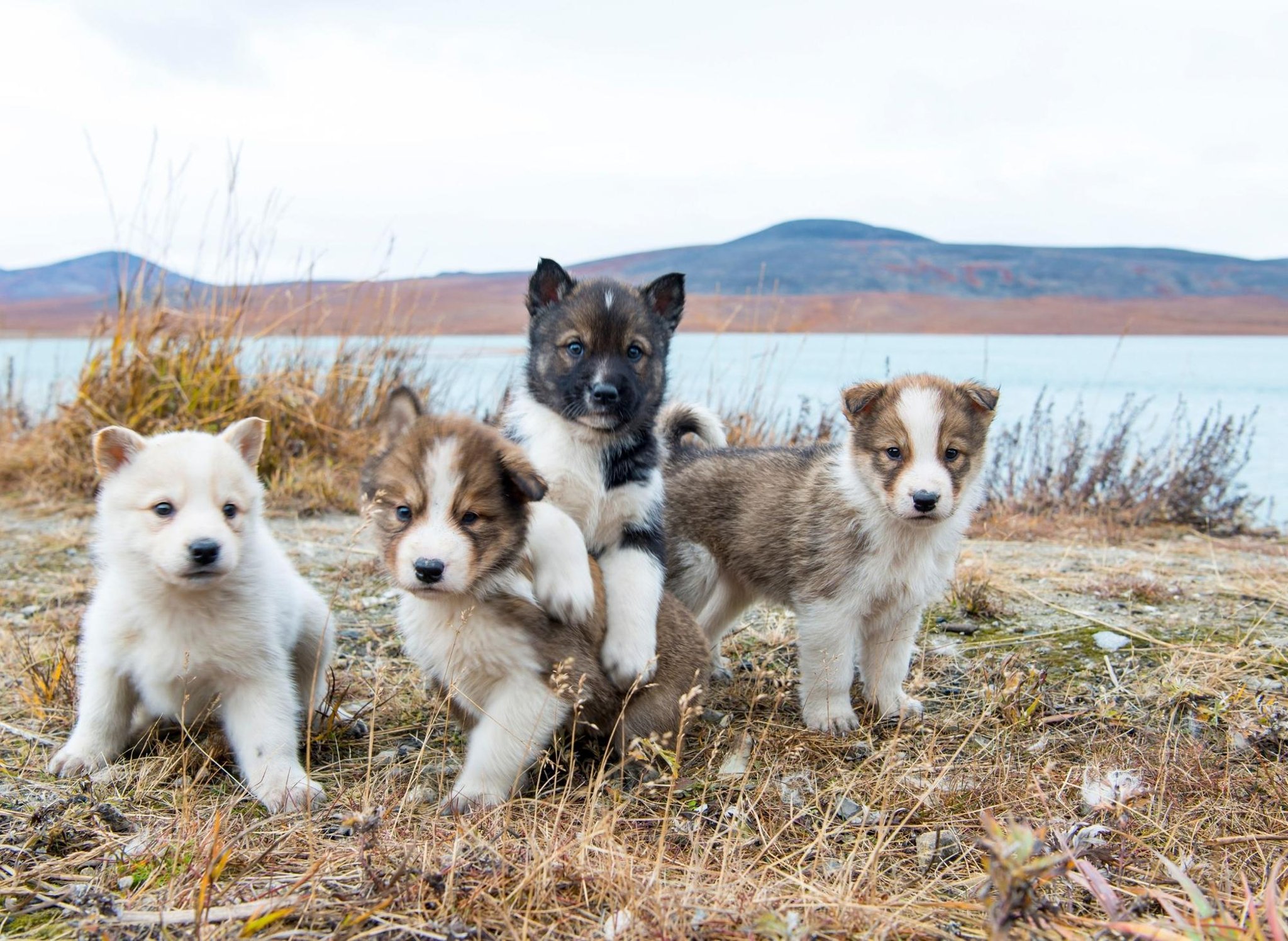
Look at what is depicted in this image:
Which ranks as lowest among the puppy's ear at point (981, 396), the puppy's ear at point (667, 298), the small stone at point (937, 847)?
the small stone at point (937, 847)

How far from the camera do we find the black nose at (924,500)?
12.8 ft

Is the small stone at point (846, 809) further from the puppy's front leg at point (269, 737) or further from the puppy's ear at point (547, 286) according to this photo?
the puppy's ear at point (547, 286)

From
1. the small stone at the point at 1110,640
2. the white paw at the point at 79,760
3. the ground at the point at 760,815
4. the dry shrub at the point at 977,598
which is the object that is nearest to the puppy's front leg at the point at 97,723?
the white paw at the point at 79,760

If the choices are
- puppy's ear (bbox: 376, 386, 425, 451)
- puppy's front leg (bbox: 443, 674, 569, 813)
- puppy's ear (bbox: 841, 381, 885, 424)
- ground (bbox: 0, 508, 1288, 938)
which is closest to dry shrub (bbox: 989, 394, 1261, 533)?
ground (bbox: 0, 508, 1288, 938)

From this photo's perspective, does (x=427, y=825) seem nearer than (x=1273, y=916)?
No

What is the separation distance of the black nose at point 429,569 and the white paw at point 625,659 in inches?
32.1

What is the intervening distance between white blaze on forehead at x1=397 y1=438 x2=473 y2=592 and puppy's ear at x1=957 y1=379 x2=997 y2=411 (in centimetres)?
224

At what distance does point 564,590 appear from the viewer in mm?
3367

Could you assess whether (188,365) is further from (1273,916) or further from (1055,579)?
(1273,916)

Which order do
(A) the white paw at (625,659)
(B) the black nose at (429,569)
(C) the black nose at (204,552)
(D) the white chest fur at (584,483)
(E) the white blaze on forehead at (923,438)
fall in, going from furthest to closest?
(E) the white blaze on forehead at (923,438) → (D) the white chest fur at (584,483) → (A) the white paw at (625,659) → (C) the black nose at (204,552) → (B) the black nose at (429,569)

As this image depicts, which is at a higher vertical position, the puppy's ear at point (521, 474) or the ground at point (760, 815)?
the puppy's ear at point (521, 474)

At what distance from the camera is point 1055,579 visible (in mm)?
6184

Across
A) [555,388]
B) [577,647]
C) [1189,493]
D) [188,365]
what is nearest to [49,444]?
[188,365]

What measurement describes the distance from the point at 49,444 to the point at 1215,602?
8.60 metres
